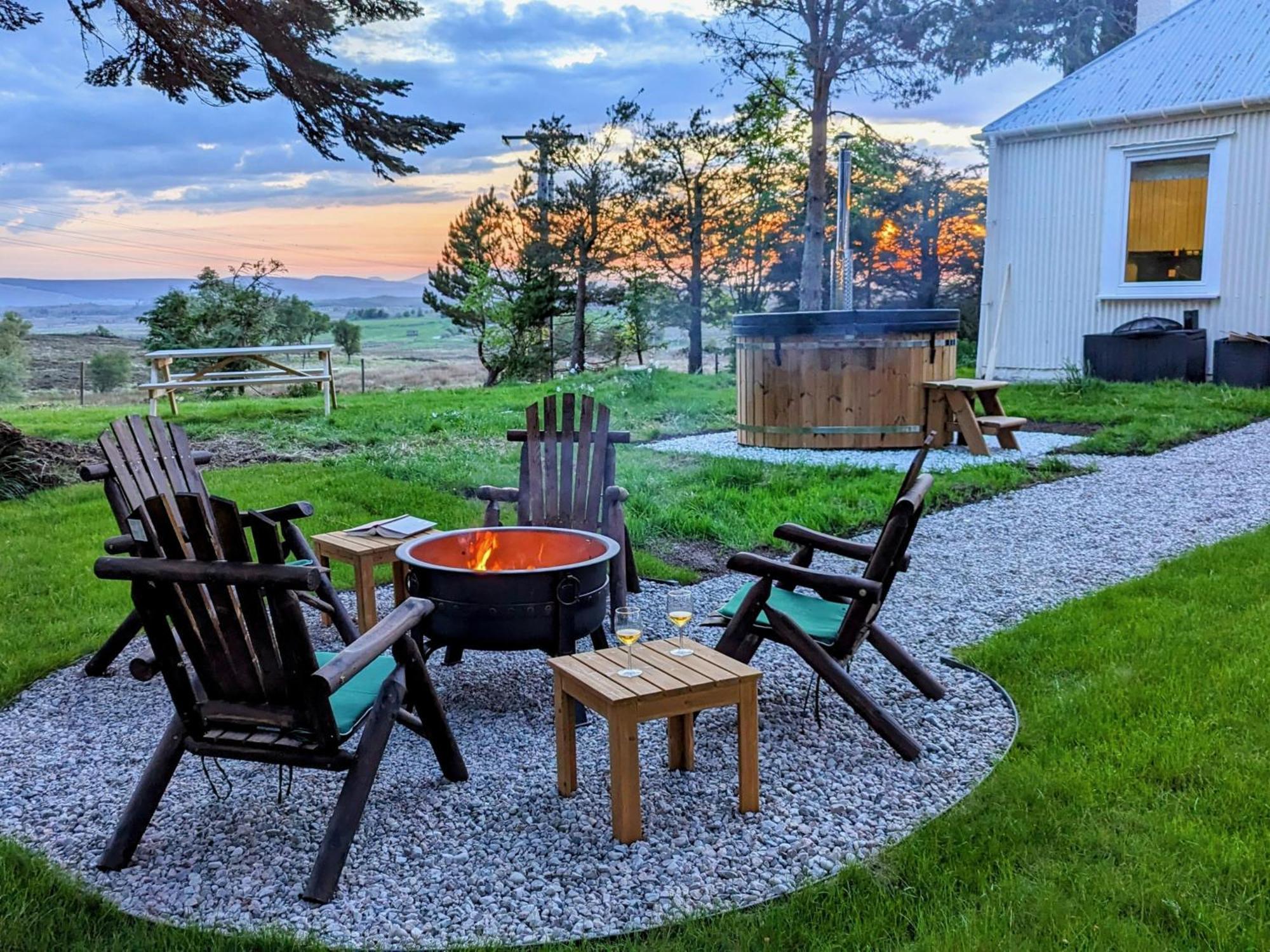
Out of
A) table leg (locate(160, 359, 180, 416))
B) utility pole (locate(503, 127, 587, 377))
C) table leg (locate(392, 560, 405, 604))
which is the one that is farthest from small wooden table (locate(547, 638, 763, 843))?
utility pole (locate(503, 127, 587, 377))

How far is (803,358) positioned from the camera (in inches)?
316

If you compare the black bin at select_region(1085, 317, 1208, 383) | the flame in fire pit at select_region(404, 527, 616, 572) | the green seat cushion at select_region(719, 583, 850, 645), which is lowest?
the green seat cushion at select_region(719, 583, 850, 645)

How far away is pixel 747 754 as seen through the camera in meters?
2.65

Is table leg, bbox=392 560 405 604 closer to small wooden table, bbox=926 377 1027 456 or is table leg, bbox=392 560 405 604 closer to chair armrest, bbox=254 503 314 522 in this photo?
chair armrest, bbox=254 503 314 522

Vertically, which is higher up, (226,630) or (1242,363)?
(1242,363)

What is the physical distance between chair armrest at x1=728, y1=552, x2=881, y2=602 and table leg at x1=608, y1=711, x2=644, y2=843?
702 mm

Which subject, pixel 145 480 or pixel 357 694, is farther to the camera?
pixel 145 480

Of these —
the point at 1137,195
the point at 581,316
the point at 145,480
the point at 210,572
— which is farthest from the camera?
the point at 581,316

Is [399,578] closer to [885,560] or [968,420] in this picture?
[885,560]

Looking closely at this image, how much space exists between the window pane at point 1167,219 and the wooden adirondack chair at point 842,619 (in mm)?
10009

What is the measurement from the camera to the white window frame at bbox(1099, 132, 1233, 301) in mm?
10938

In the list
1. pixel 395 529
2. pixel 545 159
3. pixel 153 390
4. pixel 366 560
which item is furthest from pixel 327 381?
pixel 545 159

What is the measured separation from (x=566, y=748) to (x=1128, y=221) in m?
11.4

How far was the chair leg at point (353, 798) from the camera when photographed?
2273 millimetres
